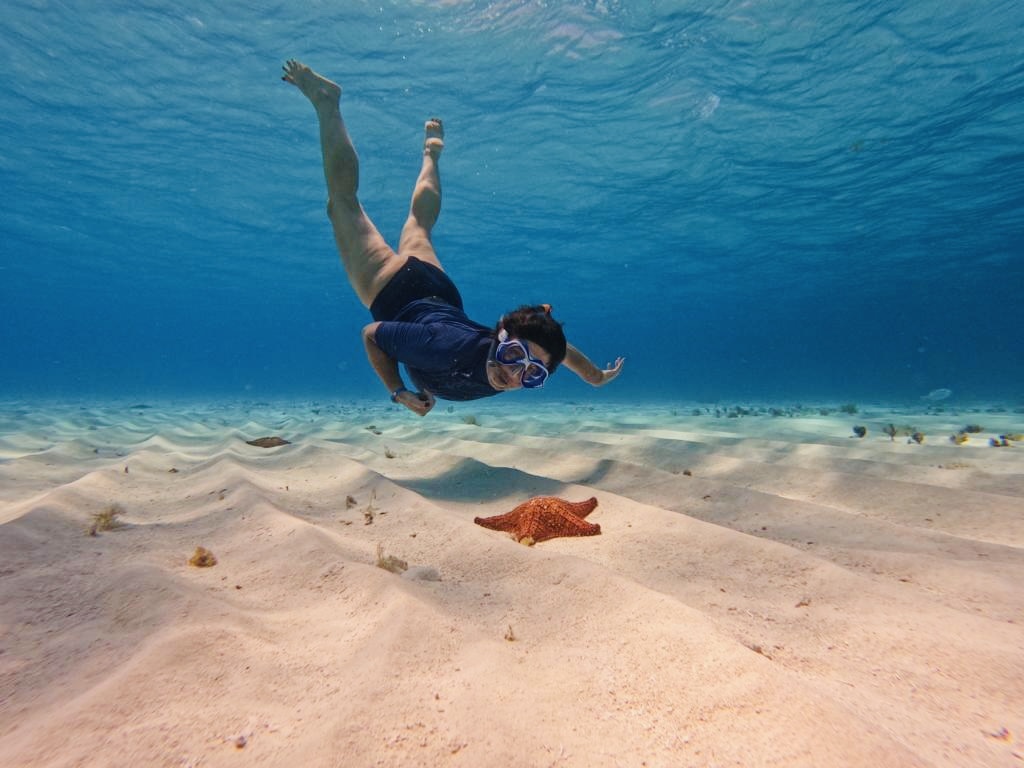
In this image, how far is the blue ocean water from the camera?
46.6 feet

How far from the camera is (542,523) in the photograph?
3.52 m

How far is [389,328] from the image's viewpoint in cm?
422

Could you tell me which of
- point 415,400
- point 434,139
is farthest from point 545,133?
point 415,400

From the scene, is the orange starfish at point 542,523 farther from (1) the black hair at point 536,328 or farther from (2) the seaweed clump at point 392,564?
(1) the black hair at point 536,328

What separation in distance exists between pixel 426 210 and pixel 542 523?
428 cm

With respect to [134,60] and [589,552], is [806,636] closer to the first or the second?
[589,552]

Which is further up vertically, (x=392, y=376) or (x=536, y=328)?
(x=536, y=328)

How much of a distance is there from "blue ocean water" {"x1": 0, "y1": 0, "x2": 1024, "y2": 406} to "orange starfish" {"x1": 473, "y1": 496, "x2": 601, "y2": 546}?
1510cm

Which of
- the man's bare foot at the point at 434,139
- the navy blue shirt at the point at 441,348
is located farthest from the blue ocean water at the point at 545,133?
the navy blue shirt at the point at 441,348

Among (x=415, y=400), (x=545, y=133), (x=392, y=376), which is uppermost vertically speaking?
(x=545, y=133)

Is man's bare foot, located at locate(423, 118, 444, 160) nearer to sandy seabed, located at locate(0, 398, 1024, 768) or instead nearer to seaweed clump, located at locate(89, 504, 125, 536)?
sandy seabed, located at locate(0, 398, 1024, 768)

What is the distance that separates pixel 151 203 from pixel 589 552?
34791mm

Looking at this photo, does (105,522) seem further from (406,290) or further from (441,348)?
(406,290)

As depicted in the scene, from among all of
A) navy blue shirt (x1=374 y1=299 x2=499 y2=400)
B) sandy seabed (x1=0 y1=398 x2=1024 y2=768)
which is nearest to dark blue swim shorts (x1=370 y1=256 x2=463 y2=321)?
navy blue shirt (x1=374 y1=299 x2=499 y2=400)
